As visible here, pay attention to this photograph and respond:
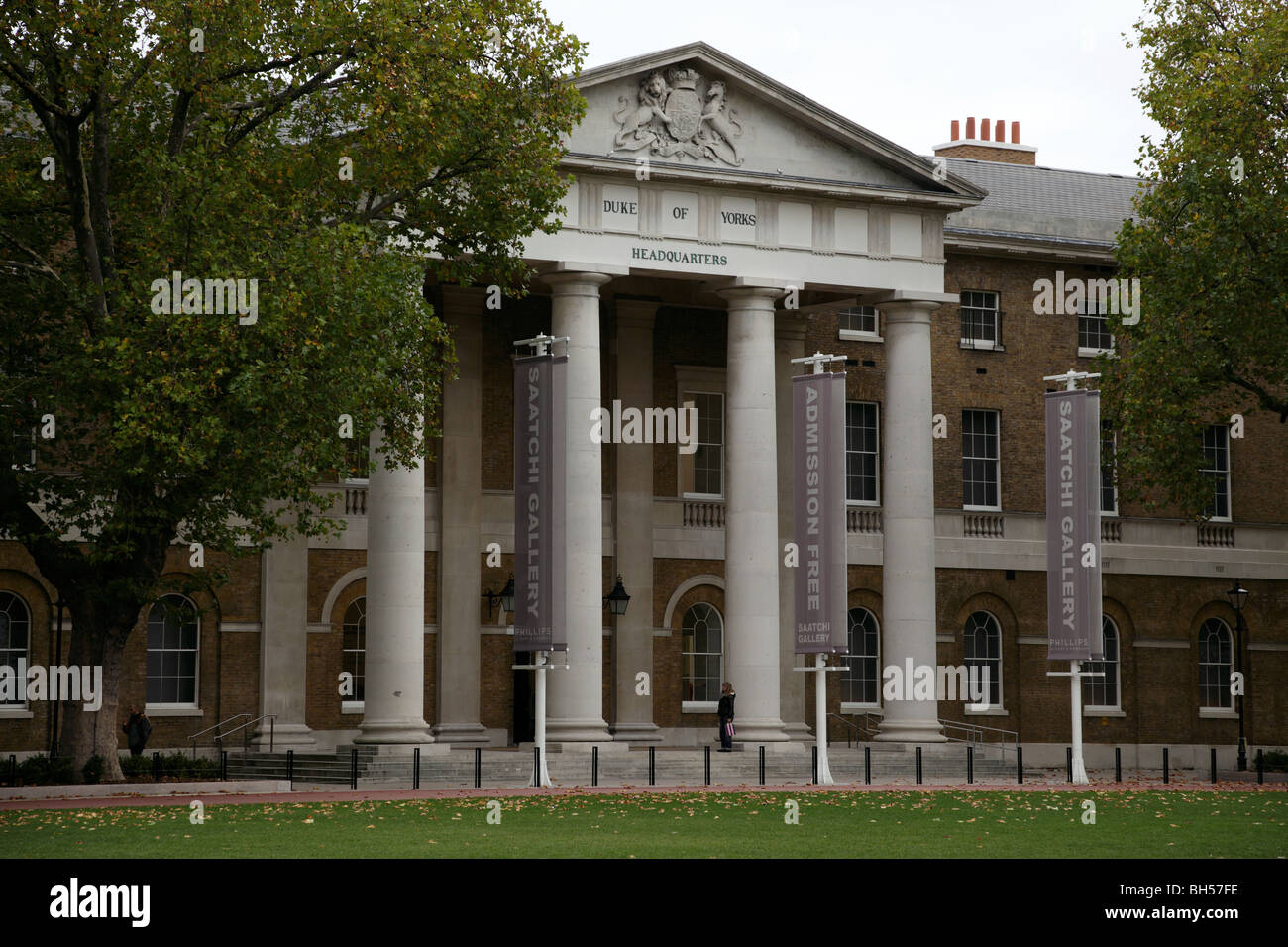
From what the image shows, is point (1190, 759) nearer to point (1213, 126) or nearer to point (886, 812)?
point (1213, 126)

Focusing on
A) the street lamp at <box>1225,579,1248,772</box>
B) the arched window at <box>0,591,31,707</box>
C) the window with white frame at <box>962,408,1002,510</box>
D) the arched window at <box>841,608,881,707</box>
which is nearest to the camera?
the arched window at <box>0,591,31,707</box>

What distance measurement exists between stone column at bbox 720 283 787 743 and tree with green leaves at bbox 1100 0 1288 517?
8014 millimetres

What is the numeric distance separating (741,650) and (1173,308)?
1209cm

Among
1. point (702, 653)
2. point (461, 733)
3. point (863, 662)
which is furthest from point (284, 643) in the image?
point (863, 662)

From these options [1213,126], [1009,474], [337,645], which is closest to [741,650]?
[337,645]

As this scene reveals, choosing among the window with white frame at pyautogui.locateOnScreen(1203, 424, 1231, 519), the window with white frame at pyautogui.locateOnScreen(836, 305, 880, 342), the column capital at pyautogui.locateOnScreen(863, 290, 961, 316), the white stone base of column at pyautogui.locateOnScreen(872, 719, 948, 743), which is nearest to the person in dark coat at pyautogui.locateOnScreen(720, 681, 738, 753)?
the white stone base of column at pyautogui.locateOnScreen(872, 719, 948, 743)

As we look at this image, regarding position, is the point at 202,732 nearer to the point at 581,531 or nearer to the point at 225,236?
the point at 581,531

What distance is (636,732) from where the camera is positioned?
142 ft

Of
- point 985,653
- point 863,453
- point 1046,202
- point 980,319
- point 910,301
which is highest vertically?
point 1046,202

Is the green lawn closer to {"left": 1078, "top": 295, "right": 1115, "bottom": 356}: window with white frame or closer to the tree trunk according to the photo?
the tree trunk

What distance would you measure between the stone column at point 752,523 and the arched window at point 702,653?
4359 millimetres

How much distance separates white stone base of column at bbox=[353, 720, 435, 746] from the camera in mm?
36750

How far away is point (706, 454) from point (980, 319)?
8534mm

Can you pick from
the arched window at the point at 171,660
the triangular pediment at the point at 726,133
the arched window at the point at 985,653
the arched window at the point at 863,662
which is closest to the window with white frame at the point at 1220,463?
the arched window at the point at 985,653
